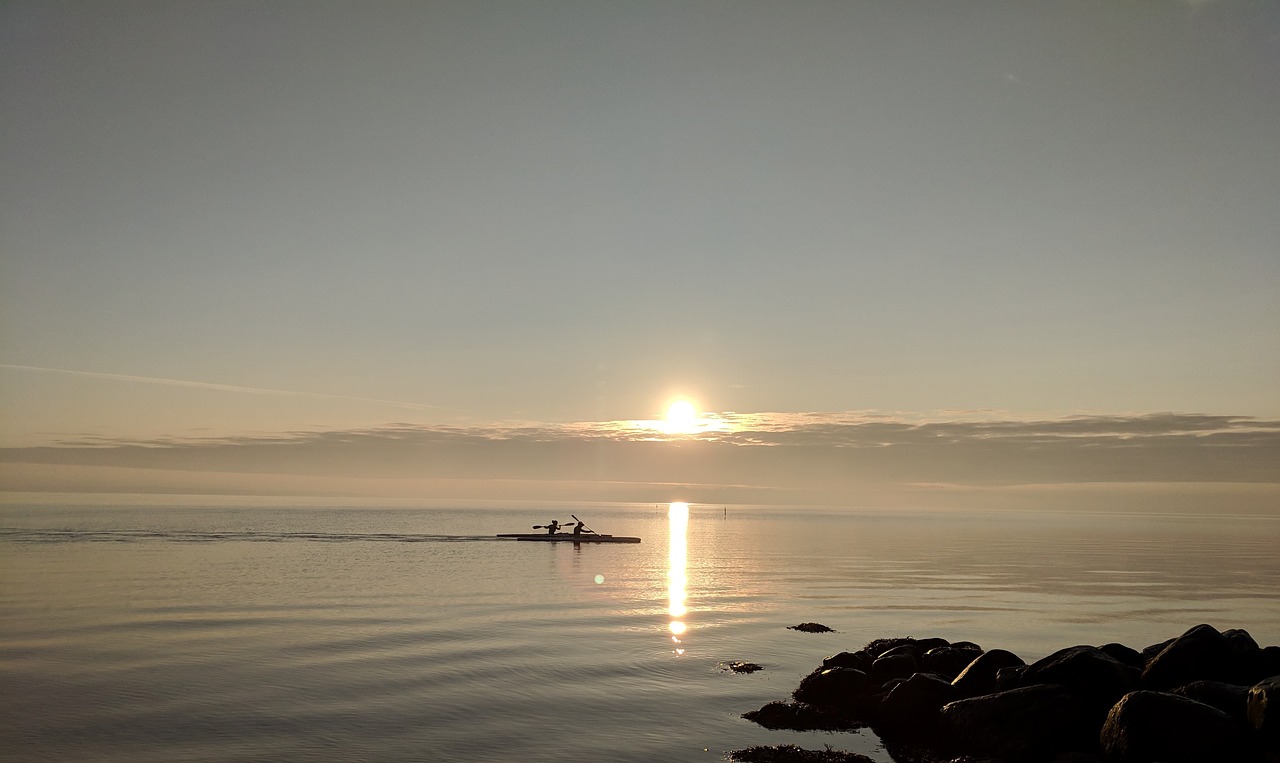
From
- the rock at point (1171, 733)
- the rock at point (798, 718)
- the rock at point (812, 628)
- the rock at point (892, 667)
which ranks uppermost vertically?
the rock at point (1171, 733)

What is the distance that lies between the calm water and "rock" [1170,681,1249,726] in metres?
7.24

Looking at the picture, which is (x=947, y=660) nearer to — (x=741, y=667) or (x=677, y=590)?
(x=741, y=667)

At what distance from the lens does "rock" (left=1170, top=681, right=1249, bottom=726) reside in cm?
1711

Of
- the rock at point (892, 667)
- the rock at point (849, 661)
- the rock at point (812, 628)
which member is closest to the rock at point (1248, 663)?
the rock at point (892, 667)

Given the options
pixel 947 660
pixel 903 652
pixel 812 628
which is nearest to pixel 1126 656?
pixel 947 660

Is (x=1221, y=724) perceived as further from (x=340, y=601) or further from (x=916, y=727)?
(x=340, y=601)

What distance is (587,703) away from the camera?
2238 cm

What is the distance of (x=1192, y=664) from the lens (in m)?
20.4

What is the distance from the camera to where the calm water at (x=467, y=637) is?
62.8 feet

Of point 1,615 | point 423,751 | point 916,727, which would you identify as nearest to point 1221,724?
point 916,727

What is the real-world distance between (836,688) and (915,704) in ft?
9.52

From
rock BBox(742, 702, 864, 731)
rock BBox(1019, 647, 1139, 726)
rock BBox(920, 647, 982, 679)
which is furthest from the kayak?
rock BBox(1019, 647, 1139, 726)

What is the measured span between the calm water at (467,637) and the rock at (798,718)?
1.74ft

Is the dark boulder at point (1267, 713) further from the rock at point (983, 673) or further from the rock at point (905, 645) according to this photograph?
the rock at point (905, 645)
